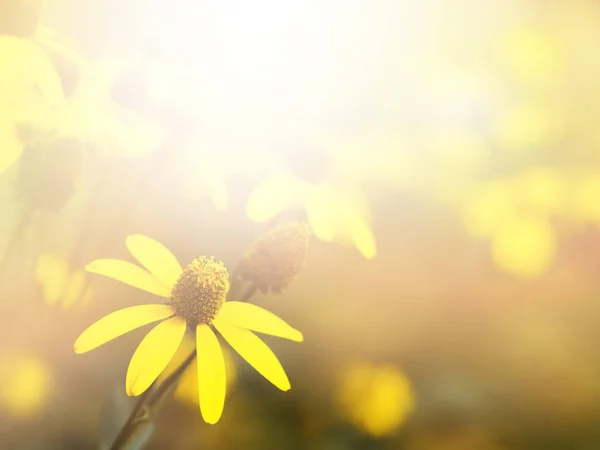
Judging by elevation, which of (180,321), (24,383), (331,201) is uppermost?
(331,201)

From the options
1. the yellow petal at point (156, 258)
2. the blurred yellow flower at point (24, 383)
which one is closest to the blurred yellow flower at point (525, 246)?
the yellow petal at point (156, 258)

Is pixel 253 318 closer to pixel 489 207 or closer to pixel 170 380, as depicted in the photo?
pixel 170 380

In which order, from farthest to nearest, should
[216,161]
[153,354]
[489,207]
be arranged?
1. [489,207]
2. [216,161]
3. [153,354]

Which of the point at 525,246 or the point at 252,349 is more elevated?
the point at 525,246

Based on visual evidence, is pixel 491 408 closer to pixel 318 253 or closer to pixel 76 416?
pixel 318 253

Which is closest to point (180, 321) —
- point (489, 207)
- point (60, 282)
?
point (60, 282)

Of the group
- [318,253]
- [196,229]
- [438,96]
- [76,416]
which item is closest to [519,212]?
[438,96]

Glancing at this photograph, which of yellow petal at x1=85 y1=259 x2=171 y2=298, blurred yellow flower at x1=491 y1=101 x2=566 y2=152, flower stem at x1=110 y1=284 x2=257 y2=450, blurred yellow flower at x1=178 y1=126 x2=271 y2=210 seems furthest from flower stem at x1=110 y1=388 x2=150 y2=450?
blurred yellow flower at x1=491 y1=101 x2=566 y2=152
